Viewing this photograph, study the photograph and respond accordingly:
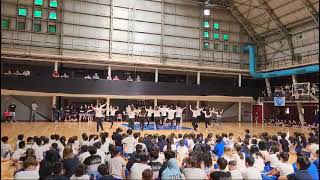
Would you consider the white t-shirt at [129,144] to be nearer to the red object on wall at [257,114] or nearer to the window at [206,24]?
the red object on wall at [257,114]

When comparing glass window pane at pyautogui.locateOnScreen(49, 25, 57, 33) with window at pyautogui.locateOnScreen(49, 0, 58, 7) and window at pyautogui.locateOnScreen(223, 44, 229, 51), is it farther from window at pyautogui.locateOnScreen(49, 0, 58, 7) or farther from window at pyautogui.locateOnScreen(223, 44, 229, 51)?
window at pyautogui.locateOnScreen(223, 44, 229, 51)

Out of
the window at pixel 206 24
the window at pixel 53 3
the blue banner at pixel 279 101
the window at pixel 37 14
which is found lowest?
the blue banner at pixel 279 101

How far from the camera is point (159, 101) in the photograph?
30.1m

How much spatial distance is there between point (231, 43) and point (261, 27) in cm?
379

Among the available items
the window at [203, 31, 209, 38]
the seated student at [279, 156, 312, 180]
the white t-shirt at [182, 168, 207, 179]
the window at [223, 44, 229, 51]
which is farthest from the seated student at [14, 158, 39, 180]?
A: the window at [223, 44, 229, 51]

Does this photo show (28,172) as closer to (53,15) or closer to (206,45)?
(53,15)

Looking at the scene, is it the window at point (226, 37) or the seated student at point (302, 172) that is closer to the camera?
the seated student at point (302, 172)

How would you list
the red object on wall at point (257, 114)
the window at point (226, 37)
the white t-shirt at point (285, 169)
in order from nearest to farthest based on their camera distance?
the white t-shirt at point (285, 169)
the red object on wall at point (257, 114)
the window at point (226, 37)

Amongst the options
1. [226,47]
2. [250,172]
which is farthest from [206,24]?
[250,172]

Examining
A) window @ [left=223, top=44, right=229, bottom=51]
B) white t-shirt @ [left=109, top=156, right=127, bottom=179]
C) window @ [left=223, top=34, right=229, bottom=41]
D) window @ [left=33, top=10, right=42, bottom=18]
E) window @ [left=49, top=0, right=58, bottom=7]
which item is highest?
window @ [left=49, top=0, right=58, bottom=7]

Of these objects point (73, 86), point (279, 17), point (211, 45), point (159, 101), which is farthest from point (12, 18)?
point (279, 17)

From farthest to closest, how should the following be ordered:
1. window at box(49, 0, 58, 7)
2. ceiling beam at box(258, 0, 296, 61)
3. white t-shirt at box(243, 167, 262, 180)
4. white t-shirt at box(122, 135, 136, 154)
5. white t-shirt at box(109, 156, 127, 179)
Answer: ceiling beam at box(258, 0, 296, 61) < window at box(49, 0, 58, 7) < white t-shirt at box(122, 135, 136, 154) < white t-shirt at box(109, 156, 127, 179) < white t-shirt at box(243, 167, 262, 180)

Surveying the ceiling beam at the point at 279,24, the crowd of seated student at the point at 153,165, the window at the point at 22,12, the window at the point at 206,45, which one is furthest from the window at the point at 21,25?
the ceiling beam at the point at 279,24

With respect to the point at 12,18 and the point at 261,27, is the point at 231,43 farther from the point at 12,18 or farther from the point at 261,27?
the point at 12,18
